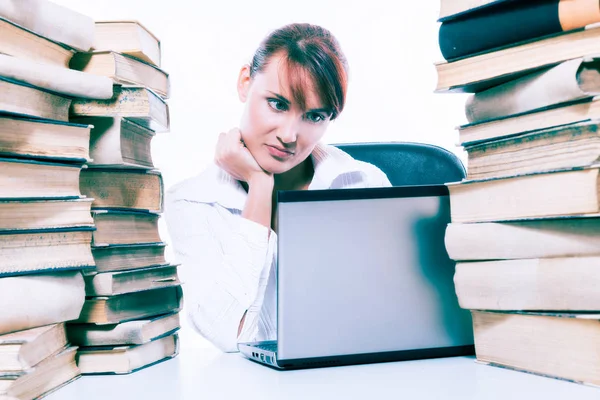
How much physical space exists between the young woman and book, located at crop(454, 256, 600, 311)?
29.2 inches

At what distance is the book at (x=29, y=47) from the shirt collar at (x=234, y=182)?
89cm

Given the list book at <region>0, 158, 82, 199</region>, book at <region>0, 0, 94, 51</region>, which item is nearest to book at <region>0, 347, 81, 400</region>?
book at <region>0, 158, 82, 199</region>

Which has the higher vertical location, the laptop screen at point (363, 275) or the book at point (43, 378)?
the laptop screen at point (363, 275)

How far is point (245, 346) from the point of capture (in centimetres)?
100

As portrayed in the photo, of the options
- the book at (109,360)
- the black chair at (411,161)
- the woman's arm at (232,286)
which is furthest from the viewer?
the black chair at (411,161)

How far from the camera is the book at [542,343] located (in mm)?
751

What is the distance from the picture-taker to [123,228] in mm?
992

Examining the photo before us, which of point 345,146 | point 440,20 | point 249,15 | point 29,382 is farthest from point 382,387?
point 249,15

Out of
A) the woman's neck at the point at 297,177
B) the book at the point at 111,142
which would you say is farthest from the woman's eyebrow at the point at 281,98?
the book at the point at 111,142

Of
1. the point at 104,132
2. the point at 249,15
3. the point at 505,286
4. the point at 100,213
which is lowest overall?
the point at 505,286

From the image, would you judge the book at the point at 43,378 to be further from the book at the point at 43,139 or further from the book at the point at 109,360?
the book at the point at 43,139

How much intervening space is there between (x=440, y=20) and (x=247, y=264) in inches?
32.1

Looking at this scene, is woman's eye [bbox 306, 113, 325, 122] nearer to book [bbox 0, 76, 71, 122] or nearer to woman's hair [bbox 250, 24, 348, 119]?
woman's hair [bbox 250, 24, 348, 119]

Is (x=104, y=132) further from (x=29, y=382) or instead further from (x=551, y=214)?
(x=551, y=214)
